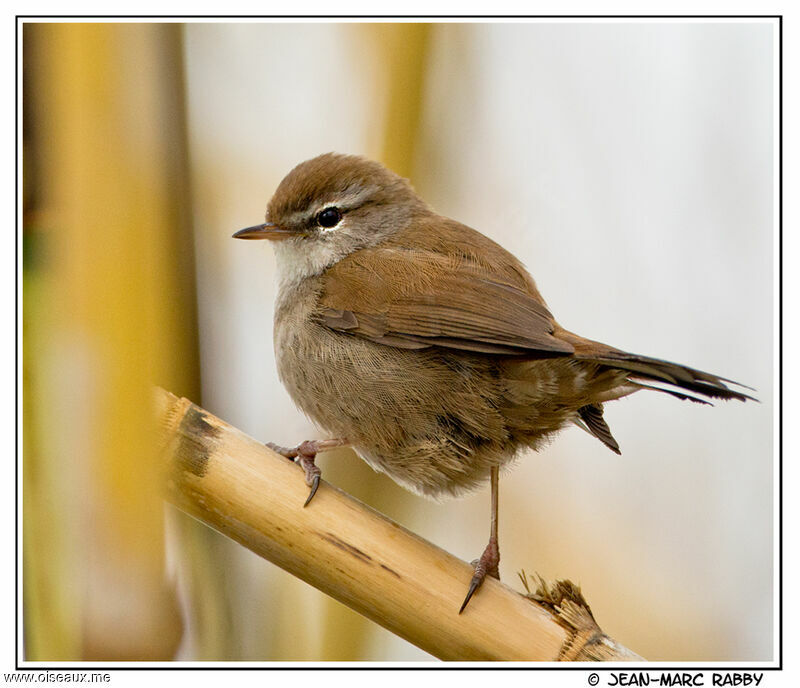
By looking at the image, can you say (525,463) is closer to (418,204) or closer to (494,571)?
(494,571)

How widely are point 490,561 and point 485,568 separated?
52mm

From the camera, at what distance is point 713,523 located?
305 cm

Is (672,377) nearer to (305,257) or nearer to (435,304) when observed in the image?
(435,304)

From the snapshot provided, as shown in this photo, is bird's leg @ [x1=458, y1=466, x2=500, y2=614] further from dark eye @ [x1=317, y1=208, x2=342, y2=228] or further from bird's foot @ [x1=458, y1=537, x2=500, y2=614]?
dark eye @ [x1=317, y1=208, x2=342, y2=228]

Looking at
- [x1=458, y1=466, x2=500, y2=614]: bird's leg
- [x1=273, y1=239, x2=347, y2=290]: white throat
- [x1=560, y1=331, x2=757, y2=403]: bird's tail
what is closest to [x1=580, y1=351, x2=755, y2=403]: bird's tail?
[x1=560, y1=331, x2=757, y2=403]: bird's tail

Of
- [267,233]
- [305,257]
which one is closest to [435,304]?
[305,257]

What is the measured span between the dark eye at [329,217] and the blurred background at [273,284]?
0.37m

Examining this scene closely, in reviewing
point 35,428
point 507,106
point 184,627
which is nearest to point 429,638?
point 184,627

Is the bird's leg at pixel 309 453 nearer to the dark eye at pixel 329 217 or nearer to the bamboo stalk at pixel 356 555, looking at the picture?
the bamboo stalk at pixel 356 555

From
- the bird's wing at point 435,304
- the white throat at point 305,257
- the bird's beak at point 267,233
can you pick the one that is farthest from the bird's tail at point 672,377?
the bird's beak at point 267,233

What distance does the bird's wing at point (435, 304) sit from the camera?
2441 millimetres

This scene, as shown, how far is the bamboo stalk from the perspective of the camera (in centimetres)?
223

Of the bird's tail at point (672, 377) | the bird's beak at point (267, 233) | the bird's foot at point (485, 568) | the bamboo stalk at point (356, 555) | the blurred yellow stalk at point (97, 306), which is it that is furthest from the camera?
the bird's beak at point (267, 233)
